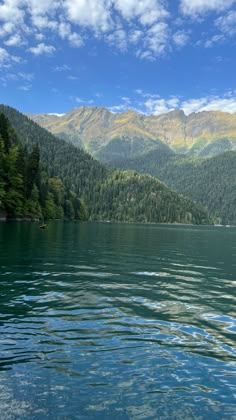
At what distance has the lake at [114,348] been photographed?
33.8 ft

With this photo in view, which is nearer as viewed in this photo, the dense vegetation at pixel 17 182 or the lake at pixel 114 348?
the lake at pixel 114 348

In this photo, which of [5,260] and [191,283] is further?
[5,260]

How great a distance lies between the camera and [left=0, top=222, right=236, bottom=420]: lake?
33.8 feet

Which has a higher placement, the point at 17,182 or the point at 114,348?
the point at 17,182

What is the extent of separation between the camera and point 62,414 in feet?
31.5

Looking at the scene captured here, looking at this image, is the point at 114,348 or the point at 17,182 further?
the point at 17,182

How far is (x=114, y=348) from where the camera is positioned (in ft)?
48.6

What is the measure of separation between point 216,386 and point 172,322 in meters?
7.65

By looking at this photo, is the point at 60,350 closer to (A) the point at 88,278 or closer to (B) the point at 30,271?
(A) the point at 88,278

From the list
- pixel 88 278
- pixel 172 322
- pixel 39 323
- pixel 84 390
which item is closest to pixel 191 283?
pixel 88 278

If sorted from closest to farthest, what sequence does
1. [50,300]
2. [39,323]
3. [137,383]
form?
[137,383] → [39,323] → [50,300]

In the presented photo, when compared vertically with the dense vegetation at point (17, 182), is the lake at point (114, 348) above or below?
below

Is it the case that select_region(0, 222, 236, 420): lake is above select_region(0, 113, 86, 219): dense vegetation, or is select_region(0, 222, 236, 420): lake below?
below

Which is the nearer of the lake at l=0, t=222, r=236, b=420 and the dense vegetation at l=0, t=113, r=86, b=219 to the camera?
the lake at l=0, t=222, r=236, b=420
